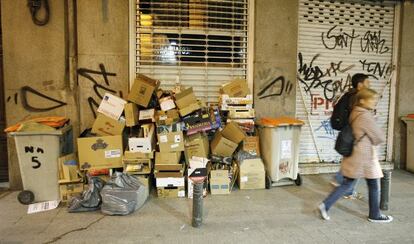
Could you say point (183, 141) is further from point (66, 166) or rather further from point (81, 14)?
point (81, 14)

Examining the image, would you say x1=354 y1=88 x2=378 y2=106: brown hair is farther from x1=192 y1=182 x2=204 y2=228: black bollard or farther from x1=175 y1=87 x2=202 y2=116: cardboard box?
x1=175 y1=87 x2=202 y2=116: cardboard box

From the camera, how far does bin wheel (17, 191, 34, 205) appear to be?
459 centimetres

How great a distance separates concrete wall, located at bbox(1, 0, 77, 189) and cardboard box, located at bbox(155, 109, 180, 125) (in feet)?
5.88

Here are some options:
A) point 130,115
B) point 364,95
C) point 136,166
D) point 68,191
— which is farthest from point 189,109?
point 364,95

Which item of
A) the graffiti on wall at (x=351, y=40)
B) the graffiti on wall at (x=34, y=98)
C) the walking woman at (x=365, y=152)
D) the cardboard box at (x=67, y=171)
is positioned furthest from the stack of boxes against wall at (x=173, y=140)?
the graffiti on wall at (x=351, y=40)

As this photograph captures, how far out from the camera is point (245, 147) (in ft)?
17.9

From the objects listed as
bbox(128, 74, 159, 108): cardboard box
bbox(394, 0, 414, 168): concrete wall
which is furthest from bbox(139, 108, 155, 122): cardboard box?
bbox(394, 0, 414, 168): concrete wall

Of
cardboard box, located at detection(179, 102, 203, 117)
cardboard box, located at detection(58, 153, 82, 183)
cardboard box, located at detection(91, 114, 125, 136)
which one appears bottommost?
cardboard box, located at detection(58, 153, 82, 183)

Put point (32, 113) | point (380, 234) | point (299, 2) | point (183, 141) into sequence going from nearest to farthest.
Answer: point (380, 234)
point (183, 141)
point (32, 113)
point (299, 2)

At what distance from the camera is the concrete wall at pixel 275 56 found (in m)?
6.07

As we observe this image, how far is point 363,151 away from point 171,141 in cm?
268

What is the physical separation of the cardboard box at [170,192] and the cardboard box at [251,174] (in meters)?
1.01

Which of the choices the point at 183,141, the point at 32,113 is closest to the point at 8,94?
the point at 32,113

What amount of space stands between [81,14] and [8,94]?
5.93 feet
